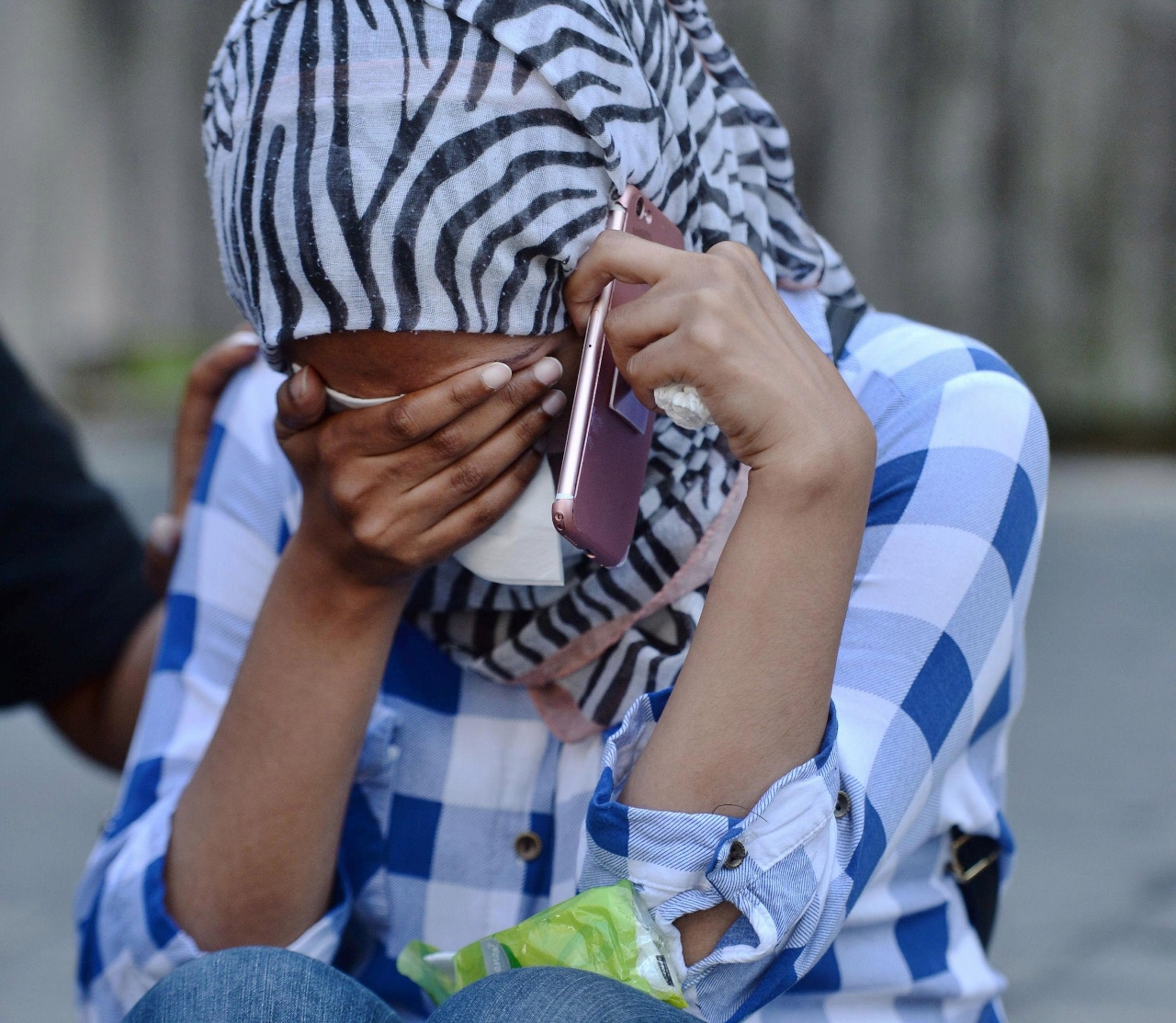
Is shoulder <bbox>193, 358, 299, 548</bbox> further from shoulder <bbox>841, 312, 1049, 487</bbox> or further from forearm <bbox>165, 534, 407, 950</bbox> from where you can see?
shoulder <bbox>841, 312, 1049, 487</bbox>

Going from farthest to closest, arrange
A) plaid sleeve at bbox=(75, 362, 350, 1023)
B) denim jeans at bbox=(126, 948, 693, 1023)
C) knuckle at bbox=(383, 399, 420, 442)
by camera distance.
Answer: plaid sleeve at bbox=(75, 362, 350, 1023) < knuckle at bbox=(383, 399, 420, 442) < denim jeans at bbox=(126, 948, 693, 1023)

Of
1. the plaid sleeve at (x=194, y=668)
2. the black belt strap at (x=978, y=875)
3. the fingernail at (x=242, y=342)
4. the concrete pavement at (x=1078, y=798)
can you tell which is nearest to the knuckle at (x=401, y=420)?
the plaid sleeve at (x=194, y=668)

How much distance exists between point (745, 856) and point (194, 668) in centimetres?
75

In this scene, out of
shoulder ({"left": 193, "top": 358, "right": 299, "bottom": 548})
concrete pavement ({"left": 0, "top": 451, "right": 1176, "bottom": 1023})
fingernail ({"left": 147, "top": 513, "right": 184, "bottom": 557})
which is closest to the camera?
shoulder ({"left": 193, "top": 358, "right": 299, "bottom": 548})

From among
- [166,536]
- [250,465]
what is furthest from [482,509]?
[166,536]

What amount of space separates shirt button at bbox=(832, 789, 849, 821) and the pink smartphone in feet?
0.90

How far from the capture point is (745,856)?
957 mm

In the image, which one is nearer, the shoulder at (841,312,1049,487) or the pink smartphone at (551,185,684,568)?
the pink smartphone at (551,185,684,568)

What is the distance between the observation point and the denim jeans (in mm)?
930

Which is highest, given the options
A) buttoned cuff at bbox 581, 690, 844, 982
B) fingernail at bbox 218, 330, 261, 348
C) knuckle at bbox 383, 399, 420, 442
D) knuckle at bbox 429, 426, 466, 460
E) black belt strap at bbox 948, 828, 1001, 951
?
knuckle at bbox 383, 399, 420, 442

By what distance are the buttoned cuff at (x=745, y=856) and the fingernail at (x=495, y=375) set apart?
1.18ft

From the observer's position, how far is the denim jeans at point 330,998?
930 millimetres

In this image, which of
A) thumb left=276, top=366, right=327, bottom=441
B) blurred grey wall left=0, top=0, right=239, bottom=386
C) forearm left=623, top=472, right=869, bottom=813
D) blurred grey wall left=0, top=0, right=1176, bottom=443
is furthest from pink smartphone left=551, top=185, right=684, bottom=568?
blurred grey wall left=0, top=0, right=239, bottom=386

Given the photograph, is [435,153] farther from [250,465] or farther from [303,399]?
[250,465]
